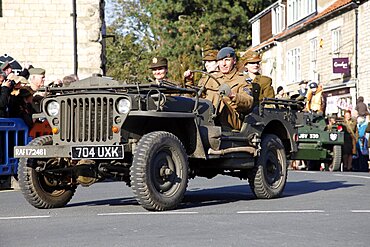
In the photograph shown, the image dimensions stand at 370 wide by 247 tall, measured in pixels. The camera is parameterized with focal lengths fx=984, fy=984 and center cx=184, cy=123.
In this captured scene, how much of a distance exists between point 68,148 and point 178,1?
49.6m

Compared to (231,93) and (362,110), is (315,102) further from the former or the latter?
(231,93)

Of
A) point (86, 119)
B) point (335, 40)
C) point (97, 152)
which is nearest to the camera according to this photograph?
point (97, 152)

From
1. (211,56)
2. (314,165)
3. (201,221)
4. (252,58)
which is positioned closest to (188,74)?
(211,56)

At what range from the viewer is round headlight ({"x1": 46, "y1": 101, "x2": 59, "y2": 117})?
1100 centimetres

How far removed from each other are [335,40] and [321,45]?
75.1 inches

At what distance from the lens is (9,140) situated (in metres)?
15.4

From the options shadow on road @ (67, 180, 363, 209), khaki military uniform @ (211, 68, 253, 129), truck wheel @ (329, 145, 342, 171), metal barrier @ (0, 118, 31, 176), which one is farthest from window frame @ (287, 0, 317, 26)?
khaki military uniform @ (211, 68, 253, 129)

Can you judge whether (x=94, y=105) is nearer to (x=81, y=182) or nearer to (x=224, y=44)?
(x=81, y=182)

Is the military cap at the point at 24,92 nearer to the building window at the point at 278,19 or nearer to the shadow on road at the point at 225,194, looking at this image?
the shadow on road at the point at 225,194

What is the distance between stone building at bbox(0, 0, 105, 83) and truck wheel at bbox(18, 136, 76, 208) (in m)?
20.5

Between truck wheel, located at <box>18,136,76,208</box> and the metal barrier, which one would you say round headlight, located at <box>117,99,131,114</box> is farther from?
the metal barrier

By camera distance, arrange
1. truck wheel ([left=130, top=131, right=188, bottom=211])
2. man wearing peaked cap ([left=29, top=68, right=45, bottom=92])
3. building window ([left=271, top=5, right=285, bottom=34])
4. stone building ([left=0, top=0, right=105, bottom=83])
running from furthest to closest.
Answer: building window ([left=271, top=5, right=285, bottom=34])
stone building ([left=0, top=0, right=105, bottom=83])
man wearing peaked cap ([left=29, top=68, right=45, bottom=92])
truck wheel ([left=130, top=131, right=188, bottom=211])

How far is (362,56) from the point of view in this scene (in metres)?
39.4

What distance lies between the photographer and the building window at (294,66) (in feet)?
163
